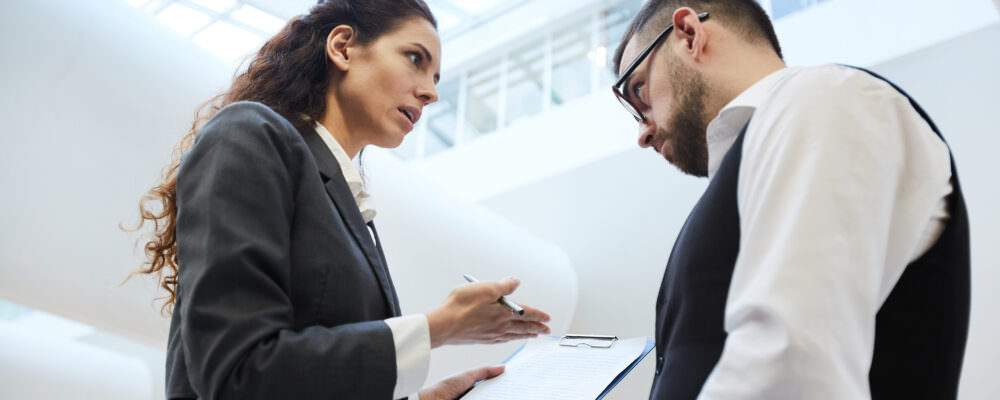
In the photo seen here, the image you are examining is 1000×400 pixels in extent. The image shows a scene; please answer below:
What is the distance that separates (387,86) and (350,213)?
0.50 m

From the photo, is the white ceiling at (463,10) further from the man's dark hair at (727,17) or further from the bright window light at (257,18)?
the man's dark hair at (727,17)

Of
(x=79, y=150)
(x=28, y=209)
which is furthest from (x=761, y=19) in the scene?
(x=28, y=209)

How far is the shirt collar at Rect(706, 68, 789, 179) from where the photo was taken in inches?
50.8

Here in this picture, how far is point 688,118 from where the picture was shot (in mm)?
1661

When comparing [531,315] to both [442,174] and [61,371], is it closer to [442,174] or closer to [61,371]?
[61,371]

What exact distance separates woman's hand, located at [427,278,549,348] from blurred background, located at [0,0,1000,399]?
1.63 m

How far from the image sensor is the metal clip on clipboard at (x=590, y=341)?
166 cm

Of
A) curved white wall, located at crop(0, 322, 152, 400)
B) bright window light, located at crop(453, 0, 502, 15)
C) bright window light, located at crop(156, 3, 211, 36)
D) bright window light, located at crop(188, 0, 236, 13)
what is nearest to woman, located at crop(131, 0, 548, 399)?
curved white wall, located at crop(0, 322, 152, 400)

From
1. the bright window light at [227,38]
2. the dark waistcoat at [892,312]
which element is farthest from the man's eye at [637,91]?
the bright window light at [227,38]

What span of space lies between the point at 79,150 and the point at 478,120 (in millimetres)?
7428

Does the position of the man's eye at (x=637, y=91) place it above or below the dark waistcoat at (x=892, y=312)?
above

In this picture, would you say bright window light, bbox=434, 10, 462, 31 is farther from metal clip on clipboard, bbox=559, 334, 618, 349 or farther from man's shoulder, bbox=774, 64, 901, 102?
man's shoulder, bbox=774, 64, 901, 102

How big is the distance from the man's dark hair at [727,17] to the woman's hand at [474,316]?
92cm

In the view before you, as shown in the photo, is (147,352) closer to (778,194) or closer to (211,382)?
(211,382)
